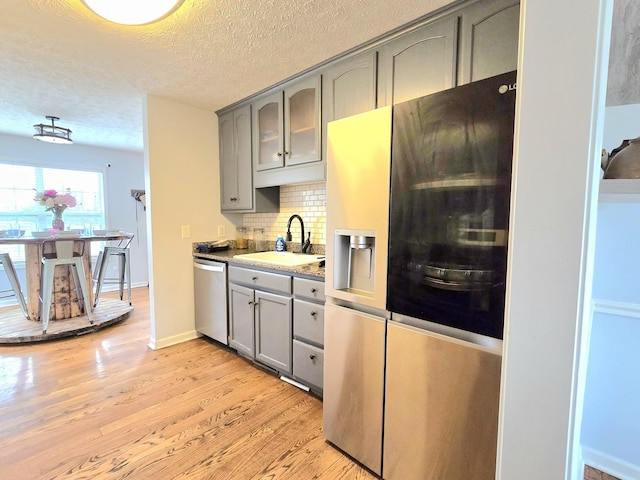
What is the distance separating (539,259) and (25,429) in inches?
106

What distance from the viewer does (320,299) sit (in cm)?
192

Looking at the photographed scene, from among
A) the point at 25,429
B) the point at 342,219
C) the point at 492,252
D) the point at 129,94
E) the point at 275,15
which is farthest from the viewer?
the point at 129,94

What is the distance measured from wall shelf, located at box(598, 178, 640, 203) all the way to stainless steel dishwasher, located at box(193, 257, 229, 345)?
248 cm

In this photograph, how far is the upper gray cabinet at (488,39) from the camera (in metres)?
1.33

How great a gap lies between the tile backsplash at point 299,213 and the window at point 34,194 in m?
3.48

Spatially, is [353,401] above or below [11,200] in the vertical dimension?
below

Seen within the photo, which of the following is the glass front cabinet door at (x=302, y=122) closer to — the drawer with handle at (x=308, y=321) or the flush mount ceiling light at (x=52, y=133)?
the drawer with handle at (x=308, y=321)

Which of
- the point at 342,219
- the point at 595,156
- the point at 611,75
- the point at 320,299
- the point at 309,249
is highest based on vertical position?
the point at 611,75

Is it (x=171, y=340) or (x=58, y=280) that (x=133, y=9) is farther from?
(x=58, y=280)

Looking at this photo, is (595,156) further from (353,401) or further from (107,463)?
(107,463)

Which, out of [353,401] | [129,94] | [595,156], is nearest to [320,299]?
[353,401]

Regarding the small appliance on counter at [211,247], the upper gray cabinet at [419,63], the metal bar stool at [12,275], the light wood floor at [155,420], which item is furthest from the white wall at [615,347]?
the metal bar stool at [12,275]

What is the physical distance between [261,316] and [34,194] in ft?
14.5

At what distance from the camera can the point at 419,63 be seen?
64.3 inches
